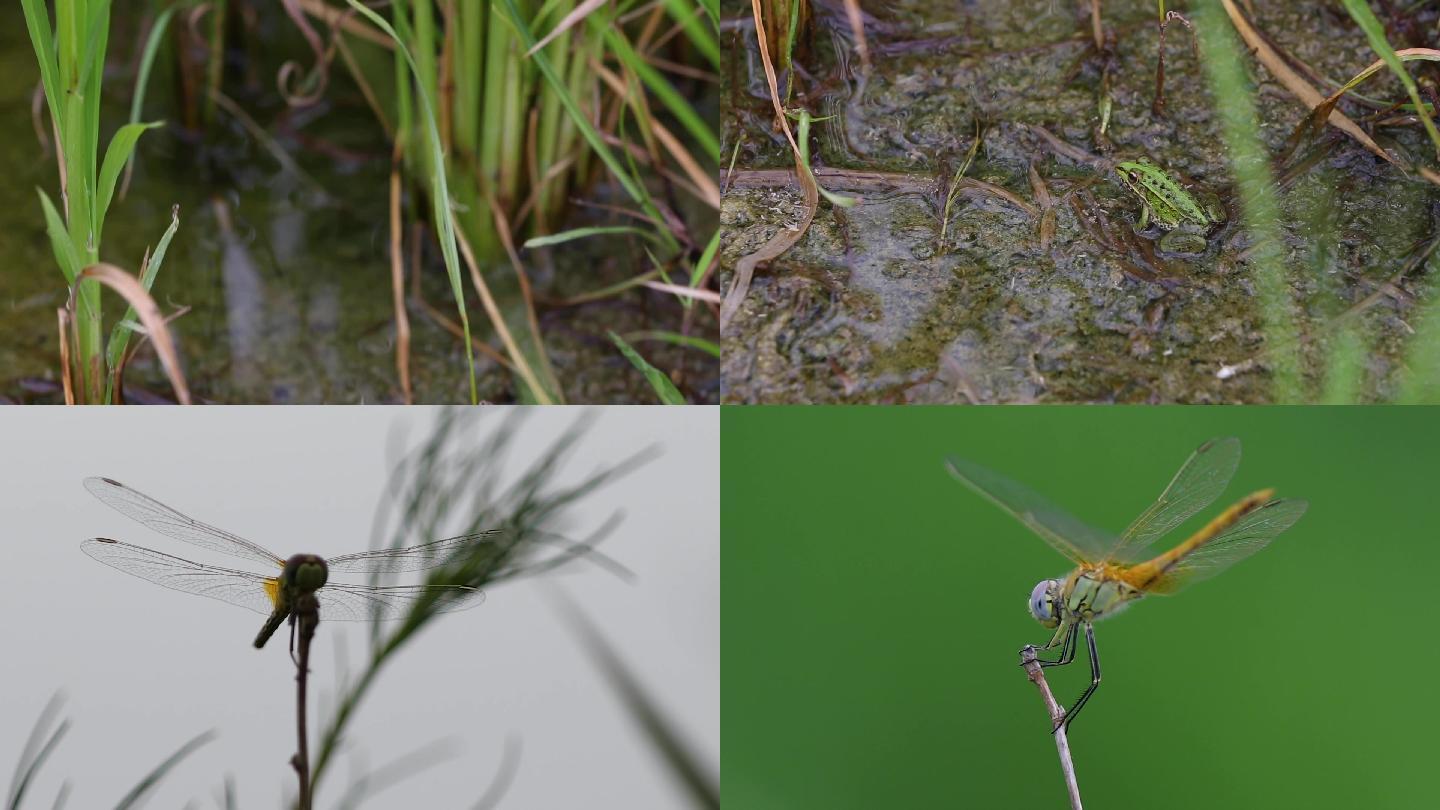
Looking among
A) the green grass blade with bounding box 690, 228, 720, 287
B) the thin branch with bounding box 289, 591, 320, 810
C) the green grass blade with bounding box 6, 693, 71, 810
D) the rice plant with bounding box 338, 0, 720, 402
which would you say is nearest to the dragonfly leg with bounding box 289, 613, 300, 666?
the thin branch with bounding box 289, 591, 320, 810

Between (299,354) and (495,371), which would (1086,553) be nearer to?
(495,371)

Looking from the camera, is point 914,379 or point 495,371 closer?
point 914,379

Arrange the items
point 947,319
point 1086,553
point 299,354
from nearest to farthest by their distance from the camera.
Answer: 1. point 1086,553
2. point 947,319
3. point 299,354

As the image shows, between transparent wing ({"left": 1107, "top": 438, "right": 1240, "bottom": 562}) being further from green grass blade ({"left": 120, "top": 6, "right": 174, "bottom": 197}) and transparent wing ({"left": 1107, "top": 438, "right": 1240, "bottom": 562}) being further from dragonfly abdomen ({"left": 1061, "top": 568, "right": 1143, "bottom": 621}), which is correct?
green grass blade ({"left": 120, "top": 6, "right": 174, "bottom": 197})

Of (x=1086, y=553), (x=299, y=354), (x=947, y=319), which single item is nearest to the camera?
(x=1086, y=553)

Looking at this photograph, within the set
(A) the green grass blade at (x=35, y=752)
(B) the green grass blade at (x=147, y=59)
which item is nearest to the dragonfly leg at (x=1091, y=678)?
(A) the green grass blade at (x=35, y=752)

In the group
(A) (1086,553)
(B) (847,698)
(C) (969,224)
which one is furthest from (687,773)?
(C) (969,224)

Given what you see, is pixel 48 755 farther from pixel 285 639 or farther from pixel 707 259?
pixel 707 259

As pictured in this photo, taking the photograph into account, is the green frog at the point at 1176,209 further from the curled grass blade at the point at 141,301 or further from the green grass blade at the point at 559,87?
the curled grass blade at the point at 141,301
